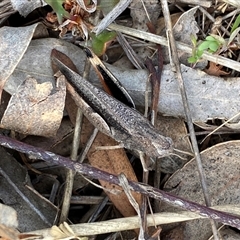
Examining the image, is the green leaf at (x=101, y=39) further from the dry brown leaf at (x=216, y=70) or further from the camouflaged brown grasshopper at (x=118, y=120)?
the dry brown leaf at (x=216, y=70)

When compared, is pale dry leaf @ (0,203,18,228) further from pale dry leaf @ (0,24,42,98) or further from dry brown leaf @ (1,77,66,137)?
pale dry leaf @ (0,24,42,98)

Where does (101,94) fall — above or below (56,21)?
below

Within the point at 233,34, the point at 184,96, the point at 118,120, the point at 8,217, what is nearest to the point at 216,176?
the point at 184,96

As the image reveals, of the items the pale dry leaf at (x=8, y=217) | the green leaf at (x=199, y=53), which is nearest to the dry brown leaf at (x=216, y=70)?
the green leaf at (x=199, y=53)

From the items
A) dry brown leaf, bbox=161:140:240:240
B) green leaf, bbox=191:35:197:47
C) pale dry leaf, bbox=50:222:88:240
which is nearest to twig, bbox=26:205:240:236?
pale dry leaf, bbox=50:222:88:240

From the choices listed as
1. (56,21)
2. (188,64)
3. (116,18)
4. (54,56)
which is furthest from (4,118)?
(188,64)

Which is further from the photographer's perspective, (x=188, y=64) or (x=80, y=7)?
(x=188, y=64)

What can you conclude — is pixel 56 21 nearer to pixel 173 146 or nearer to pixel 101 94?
pixel 101 94
